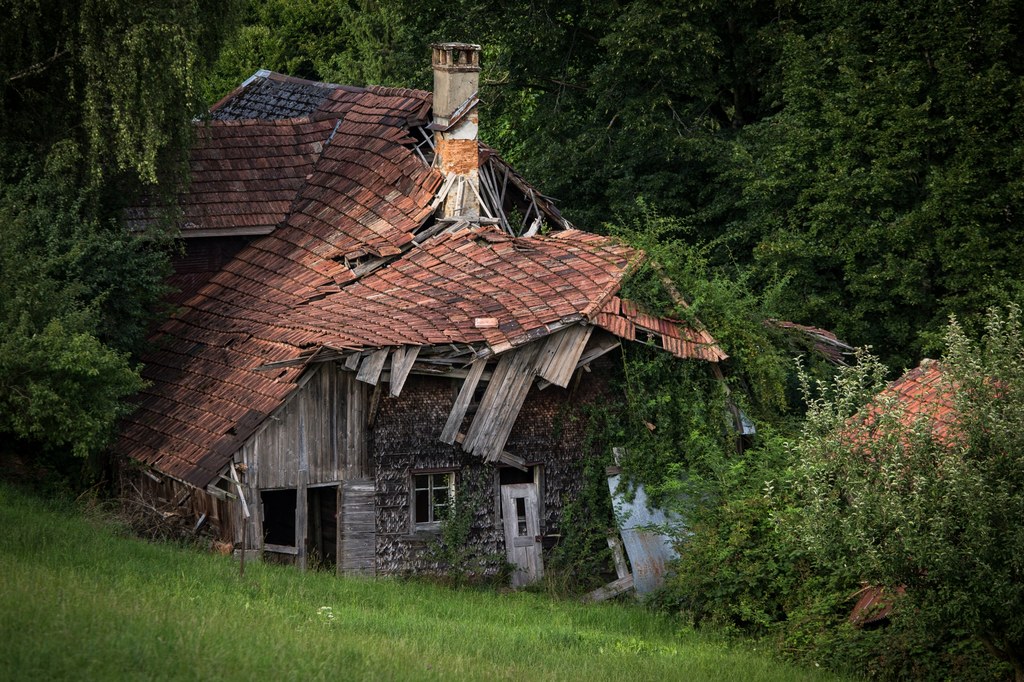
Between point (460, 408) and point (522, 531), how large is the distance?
2265mm

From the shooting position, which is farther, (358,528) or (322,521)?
(322,521)

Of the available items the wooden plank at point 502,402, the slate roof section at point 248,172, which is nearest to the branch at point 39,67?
the slate roof section at point 248,172

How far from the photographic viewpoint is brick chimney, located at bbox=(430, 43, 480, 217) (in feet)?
73.1

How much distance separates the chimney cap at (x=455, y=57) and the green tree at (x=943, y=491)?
11.6 m

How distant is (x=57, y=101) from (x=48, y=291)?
13.8ft

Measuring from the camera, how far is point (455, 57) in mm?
22531

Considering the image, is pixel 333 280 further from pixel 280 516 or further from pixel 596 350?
pixel 596 350

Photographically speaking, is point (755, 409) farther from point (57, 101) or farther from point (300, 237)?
point (57, 101)

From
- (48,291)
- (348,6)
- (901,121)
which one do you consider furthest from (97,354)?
(348,6)

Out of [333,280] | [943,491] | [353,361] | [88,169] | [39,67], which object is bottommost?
[943,491]

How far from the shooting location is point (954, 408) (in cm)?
1237

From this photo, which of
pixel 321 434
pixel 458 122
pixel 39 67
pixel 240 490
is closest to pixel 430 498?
pixel 321 434

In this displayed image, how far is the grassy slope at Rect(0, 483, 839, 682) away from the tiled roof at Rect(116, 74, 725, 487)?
291cm

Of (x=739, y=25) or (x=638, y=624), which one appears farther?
(x=739, y=25)
